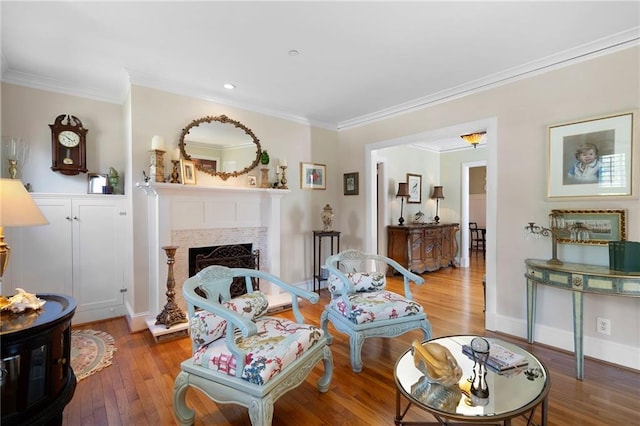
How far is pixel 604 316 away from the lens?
2436 mm

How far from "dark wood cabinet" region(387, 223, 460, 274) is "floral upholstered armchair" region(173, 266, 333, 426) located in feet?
11.8

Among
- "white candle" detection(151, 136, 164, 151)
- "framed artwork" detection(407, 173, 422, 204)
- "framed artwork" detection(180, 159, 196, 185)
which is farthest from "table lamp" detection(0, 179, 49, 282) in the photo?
"framed artwork" detection(407, 173, 422, 204)

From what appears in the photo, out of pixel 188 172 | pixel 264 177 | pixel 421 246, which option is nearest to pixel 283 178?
pixel 264 177

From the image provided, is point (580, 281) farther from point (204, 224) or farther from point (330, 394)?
point (204, 224)

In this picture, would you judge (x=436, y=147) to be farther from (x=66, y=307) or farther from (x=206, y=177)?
(x=66, y=307)

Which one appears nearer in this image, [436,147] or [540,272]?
[540,272]

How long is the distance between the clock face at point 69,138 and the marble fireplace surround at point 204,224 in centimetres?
96

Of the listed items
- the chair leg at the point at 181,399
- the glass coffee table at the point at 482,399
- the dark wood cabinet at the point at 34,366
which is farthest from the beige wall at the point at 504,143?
the chair leg at the point at 181,399

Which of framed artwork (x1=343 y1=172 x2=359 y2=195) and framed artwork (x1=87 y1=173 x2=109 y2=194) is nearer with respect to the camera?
framed artwork (x1=87 y1=173 x2=109 y2=194)

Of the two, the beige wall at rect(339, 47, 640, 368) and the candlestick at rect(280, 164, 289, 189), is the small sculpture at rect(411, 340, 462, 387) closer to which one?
the beige wall at rect(339, 47, 640, 368)

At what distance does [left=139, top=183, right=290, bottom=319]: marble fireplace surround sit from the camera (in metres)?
3.06

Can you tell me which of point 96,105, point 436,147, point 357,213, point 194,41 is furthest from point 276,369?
point 436,147

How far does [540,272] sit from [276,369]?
2259 mm

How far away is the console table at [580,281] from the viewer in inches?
81.6
